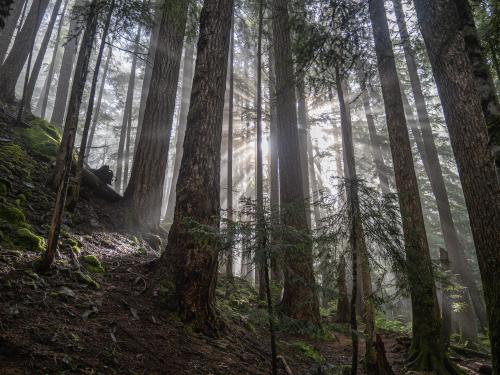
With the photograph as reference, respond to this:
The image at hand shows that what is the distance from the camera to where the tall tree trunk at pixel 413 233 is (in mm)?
5523

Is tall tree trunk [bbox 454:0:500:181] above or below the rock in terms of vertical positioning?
above

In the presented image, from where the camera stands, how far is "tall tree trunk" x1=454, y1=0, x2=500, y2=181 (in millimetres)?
3340

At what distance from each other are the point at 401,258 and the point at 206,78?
4.35 meters

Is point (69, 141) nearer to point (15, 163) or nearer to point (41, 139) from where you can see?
point (15, 163)

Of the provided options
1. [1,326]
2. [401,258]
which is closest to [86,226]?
[1,326]

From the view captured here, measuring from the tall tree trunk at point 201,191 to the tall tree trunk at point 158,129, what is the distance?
2478 mm

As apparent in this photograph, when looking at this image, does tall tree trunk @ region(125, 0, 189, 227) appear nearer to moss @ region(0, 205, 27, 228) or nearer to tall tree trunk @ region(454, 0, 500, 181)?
moss @ region(0, 205, 27, 228)

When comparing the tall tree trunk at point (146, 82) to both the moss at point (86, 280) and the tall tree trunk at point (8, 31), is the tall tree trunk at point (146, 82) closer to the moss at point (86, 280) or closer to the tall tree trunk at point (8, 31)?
the tall tree trunk at point (8, 31)

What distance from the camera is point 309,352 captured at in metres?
6.28

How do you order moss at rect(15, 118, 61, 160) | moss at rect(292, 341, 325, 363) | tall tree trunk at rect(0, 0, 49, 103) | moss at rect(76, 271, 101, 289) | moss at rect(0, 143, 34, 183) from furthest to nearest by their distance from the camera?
tall tree trunk at rect(0, 0, 49, 103), moss at rect(15, 118, 61, 160), moss at rect(292, 341, 325, 363), moss at rect(0, 143, 34, 183), moss at rect(76, 271, 101, 289)

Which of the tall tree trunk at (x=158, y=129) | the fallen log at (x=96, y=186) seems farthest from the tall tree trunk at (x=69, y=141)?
the tall tree trunk at (x=158, y=129)

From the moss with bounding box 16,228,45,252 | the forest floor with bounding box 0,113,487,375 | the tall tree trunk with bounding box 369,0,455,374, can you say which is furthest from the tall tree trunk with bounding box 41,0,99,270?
the tall tree trunk with bounding box 369,0,455,374

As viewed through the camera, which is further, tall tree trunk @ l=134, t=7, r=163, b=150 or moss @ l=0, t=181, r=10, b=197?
tall tree trunk @ l=134, t=7, r=163, b=150

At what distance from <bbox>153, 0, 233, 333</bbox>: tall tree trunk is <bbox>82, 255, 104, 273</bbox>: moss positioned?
0.94 m
